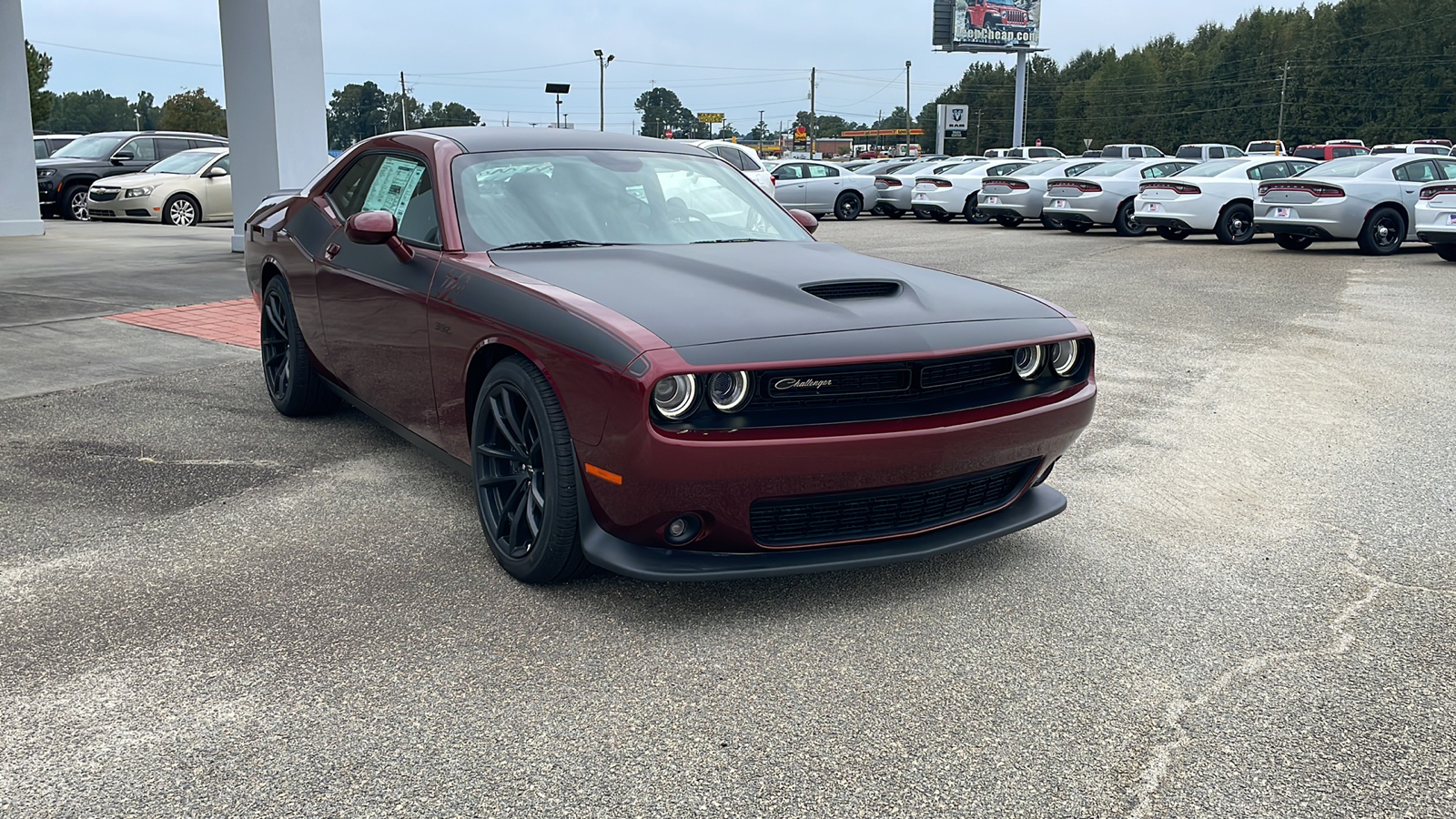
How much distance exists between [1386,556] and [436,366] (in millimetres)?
3293

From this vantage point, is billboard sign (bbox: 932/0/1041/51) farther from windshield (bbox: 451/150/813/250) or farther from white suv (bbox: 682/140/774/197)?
windshield (bbox: 451/150/813/250)

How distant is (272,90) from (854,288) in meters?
10.3

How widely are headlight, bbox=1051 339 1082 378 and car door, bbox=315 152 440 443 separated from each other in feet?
6.85

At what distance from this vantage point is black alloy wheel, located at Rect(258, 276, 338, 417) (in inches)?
216

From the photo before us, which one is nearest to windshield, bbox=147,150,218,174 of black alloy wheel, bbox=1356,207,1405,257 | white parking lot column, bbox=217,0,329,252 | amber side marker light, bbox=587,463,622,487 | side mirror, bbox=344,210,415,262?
white parking lot column, bbox=217,0,329,252

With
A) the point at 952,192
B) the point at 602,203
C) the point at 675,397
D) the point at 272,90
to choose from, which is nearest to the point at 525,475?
the point at 675,397

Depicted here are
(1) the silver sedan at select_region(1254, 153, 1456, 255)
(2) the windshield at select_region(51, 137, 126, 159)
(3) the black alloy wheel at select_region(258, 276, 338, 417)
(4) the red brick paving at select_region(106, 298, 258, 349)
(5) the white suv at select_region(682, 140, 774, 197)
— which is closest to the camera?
(3) the black alloy wheel at select_region(258, 276, 338, 417)

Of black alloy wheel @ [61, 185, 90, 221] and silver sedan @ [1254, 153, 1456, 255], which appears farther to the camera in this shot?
black alloy wheel @ [61, 185, 90, 221]

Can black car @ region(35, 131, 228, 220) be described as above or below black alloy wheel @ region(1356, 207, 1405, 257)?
above

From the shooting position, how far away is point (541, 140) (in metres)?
4.65

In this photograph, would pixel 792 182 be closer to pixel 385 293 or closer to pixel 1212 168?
pixel 1212 168

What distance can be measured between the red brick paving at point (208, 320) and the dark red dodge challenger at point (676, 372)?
390 centimetres

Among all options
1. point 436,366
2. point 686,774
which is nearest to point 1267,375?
point 436,366

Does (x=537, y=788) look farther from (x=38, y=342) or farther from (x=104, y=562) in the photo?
(x=38, y=342)
